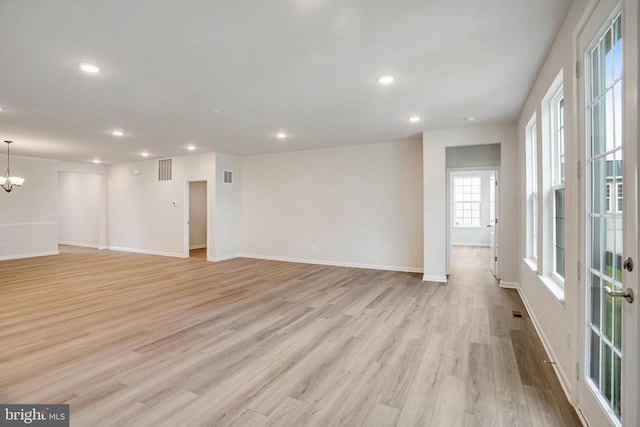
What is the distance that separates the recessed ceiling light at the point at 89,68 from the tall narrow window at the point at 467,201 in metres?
10.2

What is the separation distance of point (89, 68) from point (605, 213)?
4281 mm

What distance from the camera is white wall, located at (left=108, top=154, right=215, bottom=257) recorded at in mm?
8305

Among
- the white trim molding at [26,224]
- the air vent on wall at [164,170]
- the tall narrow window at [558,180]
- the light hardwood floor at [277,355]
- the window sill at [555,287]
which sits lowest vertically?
the light hardwood floor at [277,355]

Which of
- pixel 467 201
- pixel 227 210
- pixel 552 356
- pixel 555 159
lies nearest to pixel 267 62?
pixel 555 159

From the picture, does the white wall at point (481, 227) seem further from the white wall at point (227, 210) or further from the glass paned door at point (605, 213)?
the glass paned door at point (605, 213)

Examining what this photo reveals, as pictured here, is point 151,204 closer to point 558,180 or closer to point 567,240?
point 558,180

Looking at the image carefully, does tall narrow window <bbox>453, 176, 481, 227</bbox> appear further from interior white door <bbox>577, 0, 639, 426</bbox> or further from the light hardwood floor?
interior white door <bbox>577, 0, 639, 426</bbox>

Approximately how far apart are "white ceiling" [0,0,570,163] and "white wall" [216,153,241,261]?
2.72 m

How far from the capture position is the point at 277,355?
9.28ft

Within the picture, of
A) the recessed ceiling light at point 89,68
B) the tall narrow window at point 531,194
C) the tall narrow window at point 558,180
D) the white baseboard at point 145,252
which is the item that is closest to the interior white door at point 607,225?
the tall narrow window at point 558,180

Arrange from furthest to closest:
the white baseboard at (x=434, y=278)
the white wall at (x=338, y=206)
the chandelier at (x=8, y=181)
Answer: the chandelier at (x=8, y=181) < the white wall at (x=338, y=206) < the white baseboard at (x=434, y=278)

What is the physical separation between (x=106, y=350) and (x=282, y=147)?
209 inches

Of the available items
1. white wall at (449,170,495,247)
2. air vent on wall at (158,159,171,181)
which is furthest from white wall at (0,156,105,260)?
white wall at (449,170,495,247)

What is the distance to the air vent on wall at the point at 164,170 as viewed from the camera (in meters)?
8.64
